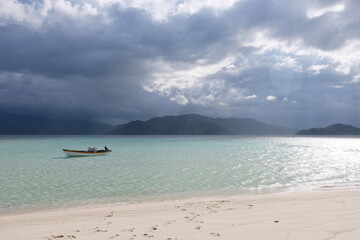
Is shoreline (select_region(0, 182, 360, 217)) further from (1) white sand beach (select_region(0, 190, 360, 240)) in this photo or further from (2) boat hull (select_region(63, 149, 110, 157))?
(2) boat hull (select_region(63, 149, 110, 157))

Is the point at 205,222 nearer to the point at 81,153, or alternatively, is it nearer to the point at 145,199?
the point at 145,199

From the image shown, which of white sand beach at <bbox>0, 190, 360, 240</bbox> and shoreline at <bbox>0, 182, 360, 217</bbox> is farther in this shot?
shoreline at <bbox>0, 182, 360, 217</bbox>

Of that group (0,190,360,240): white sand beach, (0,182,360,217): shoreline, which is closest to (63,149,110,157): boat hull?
(0,182,360,217): shoreline

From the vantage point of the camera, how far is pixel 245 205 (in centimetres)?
1303

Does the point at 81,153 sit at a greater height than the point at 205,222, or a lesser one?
lesser

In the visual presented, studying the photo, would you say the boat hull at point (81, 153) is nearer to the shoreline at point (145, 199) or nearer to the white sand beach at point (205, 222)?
the shoreline at point (145, 199)

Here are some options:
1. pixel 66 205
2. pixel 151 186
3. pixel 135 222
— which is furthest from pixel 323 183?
pixel 66 205

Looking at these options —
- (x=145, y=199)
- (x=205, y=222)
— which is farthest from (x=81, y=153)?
(x=205, y=222)

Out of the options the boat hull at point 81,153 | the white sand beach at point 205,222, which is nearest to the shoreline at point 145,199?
the white sand beach at point 205,222

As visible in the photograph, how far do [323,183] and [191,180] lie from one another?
1038 centimetres

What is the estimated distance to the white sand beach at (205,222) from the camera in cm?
841

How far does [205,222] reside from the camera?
9852mm

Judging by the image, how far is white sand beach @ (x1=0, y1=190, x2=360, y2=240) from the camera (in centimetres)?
841

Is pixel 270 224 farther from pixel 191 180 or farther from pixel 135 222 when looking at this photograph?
pixel 191 180
